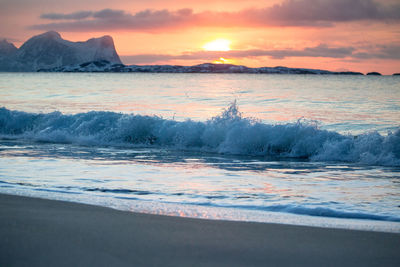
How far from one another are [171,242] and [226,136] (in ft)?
37.3

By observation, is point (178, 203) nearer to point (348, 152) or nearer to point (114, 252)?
point (114, 252)

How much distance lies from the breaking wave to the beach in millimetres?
7936

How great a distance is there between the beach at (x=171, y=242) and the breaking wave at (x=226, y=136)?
26.0ft

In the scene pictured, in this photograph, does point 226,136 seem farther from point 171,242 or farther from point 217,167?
point 171,242

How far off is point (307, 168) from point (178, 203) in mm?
5131

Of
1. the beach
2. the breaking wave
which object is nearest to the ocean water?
the breaking wave

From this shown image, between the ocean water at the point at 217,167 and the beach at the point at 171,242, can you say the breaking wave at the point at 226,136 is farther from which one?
the beach at the point at 171,242

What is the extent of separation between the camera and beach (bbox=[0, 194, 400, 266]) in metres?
3.76

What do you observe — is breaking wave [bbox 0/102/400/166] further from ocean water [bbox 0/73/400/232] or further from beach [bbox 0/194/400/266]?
beach [bbox 0/194/400/266]

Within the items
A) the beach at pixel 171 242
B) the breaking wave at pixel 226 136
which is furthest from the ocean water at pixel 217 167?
the beach at pixel 171 242

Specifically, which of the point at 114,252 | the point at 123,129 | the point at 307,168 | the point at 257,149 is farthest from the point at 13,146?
the point at 114,252

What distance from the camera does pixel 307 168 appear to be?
1073cm

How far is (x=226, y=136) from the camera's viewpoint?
15531 mm

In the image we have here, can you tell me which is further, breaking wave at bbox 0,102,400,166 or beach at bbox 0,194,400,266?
breaking wave at bbox 0,102,400,166
